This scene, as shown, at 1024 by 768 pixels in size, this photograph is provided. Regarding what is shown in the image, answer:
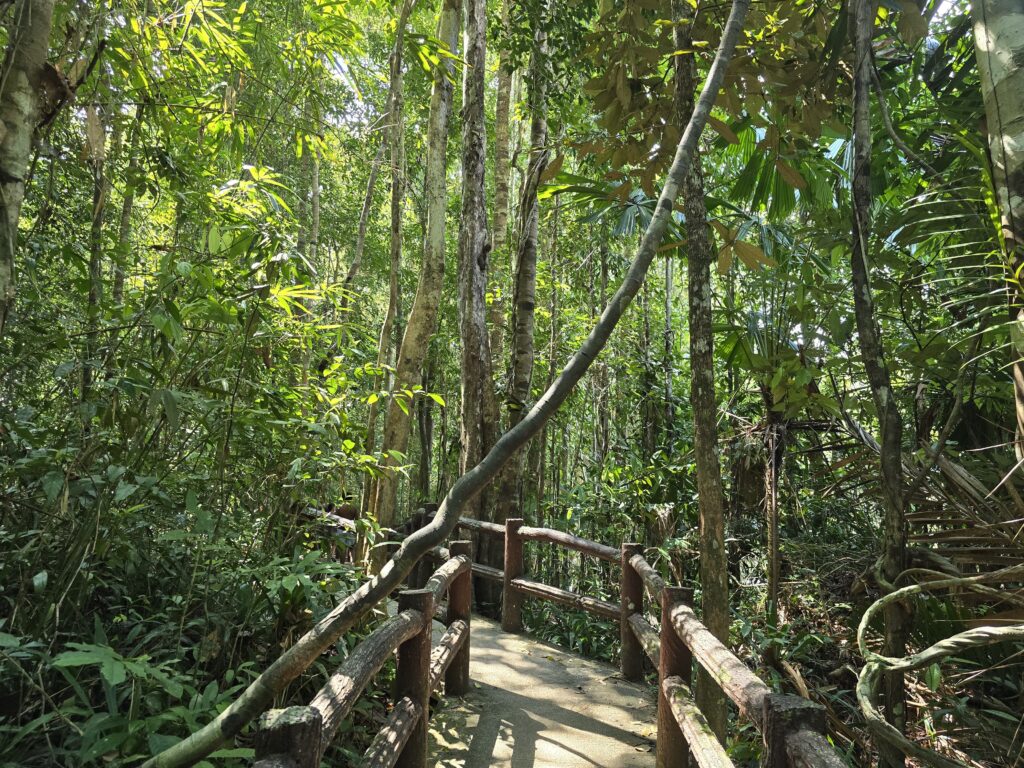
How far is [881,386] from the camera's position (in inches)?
91.2

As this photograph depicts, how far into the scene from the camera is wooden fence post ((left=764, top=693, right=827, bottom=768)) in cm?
168

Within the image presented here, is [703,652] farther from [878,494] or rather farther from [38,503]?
[38,503]

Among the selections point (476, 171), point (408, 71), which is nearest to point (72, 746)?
point (476, 171)

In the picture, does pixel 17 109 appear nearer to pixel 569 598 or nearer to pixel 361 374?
pixel 361 374

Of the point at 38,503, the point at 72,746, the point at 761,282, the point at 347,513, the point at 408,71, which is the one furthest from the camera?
the point at 408,71

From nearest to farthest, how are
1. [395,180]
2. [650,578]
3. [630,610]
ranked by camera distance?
[650,578] < [630,610] < [395,180]

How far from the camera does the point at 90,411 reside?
2.60m

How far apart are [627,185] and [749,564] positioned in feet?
15.0

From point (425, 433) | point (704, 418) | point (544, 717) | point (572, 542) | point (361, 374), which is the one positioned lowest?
point (544, 717)

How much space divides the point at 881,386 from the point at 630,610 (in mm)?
2642

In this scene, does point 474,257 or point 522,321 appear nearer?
point 474,257

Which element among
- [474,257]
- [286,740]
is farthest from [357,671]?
[474,257]

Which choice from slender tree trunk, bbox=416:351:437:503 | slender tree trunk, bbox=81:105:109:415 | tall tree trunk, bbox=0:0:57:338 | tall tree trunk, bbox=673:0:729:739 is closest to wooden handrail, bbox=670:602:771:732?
tall tree trunk, bbox=673:0:729:739

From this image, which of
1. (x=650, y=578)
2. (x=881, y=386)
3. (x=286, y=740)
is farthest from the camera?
(x=650, y=578)
